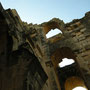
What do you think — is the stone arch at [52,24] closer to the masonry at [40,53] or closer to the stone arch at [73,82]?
the masonry at [40,53]

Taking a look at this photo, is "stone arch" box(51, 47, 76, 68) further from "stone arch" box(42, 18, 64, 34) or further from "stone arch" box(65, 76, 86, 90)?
"stone arch" box(42, 18, 64, 34)

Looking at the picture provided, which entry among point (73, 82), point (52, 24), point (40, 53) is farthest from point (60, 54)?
point (52, 24)

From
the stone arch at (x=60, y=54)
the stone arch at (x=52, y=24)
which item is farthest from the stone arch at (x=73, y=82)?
the stone arch at (x=52, y=24)

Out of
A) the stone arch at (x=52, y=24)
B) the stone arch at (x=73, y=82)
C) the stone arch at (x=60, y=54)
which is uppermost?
the stone arch at (x=52, y=24)

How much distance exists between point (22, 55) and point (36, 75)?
0.56 meters

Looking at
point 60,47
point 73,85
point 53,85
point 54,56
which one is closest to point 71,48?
point 60,47

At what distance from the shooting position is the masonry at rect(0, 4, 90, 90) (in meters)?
2.39

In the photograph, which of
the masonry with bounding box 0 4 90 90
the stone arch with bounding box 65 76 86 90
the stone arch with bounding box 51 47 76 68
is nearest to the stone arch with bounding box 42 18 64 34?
the masonry with bounding box 0 4 90 90

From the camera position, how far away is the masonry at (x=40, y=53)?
2390 mm

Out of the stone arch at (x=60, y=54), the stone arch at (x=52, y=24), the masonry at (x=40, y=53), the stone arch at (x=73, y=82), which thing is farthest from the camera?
the stone arch at (x=52, y=24)

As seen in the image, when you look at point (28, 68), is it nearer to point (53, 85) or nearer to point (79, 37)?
point (53, 85)

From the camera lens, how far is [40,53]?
827 cm

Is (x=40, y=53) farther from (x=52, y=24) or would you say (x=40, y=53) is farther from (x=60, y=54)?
(x=52, y=24)

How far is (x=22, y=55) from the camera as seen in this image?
2512 mm
